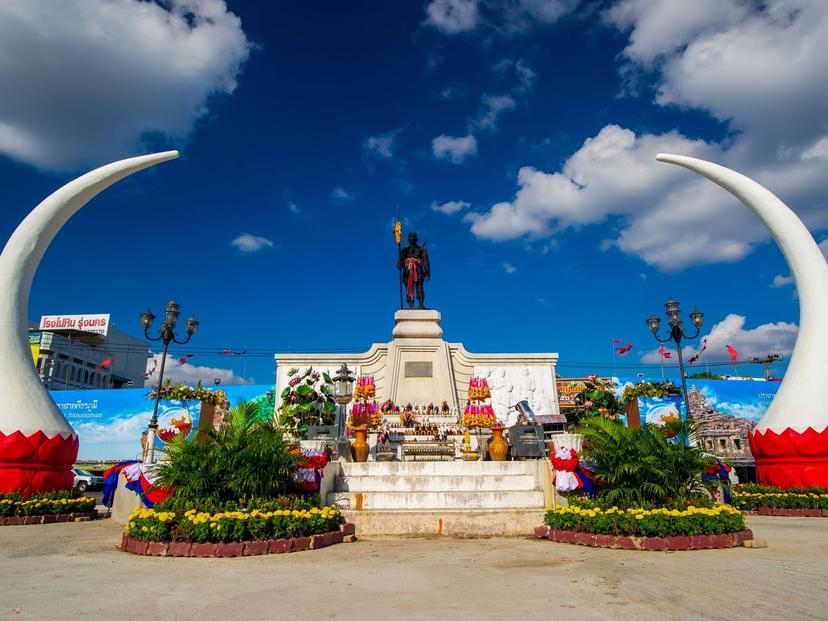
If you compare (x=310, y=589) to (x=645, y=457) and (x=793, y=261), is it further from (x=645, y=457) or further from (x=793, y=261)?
(x=793, y=261)

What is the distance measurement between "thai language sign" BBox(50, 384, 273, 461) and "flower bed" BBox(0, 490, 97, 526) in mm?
19504

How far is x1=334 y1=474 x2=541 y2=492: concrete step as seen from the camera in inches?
426

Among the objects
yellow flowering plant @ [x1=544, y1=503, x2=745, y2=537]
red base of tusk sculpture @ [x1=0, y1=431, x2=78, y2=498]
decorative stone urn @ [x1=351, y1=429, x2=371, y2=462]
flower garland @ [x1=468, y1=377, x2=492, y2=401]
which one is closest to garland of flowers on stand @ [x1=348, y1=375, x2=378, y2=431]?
decorative stone urn @ [x1=351, y1=429, x2=371, y2=462]

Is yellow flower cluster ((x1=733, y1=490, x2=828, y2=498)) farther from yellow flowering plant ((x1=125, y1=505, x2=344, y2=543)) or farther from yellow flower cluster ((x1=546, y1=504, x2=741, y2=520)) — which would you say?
yellow flowering plant ((x1=125, y1=505, x2=344, y2=543))

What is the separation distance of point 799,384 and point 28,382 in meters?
19.4

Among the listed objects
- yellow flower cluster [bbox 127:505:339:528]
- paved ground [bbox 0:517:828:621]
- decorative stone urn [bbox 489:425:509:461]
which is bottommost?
paved ground [bbox 0:517:828:621]

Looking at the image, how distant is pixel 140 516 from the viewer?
8188mm

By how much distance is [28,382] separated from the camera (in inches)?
513

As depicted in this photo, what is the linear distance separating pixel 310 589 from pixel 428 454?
10.1 m

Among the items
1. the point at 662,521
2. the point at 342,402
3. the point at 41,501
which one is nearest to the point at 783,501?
the point at 662,521

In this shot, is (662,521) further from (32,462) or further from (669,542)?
(32,462)

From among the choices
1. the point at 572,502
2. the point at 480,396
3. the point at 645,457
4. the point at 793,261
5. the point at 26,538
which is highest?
the point at 793,261

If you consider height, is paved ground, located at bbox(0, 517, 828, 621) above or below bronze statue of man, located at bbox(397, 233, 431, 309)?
below

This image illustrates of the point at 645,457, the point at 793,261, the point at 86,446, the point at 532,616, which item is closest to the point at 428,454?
the point at 645,457
